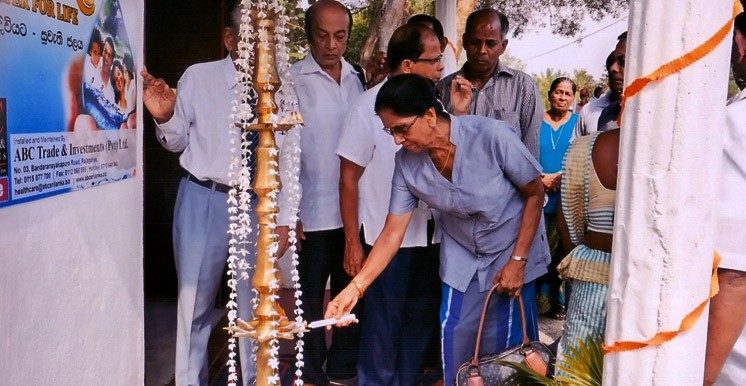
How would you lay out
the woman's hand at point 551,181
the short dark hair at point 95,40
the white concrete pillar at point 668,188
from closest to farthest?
the white concrete pillar at point 668,188
the short dark hair at point 95,40
the woman's hand at point 551,181

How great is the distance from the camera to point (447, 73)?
10.8 ft

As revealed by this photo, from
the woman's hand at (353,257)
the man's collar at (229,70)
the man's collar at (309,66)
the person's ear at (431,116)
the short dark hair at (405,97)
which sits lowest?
the woman's hand at (353,257)

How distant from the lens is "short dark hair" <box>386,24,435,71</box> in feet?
8.71

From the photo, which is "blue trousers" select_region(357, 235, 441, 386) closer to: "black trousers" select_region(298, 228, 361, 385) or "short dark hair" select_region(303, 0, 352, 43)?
"black trousers" select_region(298, 228, 361, 385)

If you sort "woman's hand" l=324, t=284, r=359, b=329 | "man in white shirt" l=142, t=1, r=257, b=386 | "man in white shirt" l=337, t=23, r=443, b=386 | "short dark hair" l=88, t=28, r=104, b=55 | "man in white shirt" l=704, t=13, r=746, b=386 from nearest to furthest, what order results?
1. "man in white shirt" l=704, t=13, r=746, b=386
2. "woman's hand" l=324, t=284, r=359, b=329
3. "short dark hair" l=88, t=28, r=104, b=55
4. "man in white shirt" l=142, t=1, r=257, b=386
5. "man in white shirt" l=337, t=23, r=443, b=386

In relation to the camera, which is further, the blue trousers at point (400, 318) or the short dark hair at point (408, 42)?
the blue trousers at point (400, 318)

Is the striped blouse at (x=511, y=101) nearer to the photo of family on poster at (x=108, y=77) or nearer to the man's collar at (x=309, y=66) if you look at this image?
the man's collar at (x=309, y=66)

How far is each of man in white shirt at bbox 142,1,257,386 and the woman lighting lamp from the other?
26.5 inches

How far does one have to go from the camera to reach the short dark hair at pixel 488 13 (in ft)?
9.62

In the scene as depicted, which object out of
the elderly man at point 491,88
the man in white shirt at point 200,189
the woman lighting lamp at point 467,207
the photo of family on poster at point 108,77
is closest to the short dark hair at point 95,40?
the photo of family on poster at point 108,77

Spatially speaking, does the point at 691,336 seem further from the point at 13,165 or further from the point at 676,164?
the point at 13,165

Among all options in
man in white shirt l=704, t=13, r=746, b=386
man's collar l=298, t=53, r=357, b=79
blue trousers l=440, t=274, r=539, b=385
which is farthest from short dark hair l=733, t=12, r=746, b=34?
man's collar l=298, t=53, r=357, b=79

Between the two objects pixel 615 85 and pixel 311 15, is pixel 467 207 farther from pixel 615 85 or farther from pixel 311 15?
pixel 615 85

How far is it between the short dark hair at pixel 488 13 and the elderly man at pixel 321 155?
1.84 feet
